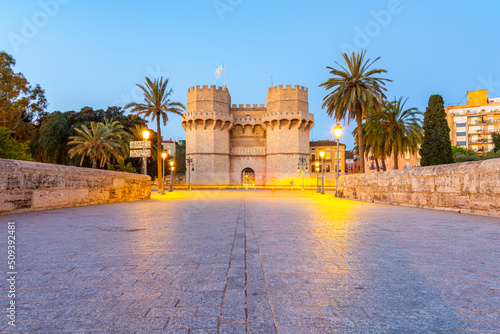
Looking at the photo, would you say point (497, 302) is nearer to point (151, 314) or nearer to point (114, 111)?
point (151, 314)

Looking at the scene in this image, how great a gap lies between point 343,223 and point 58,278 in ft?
16.1

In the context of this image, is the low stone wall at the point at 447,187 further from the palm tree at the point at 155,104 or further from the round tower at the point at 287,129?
the round tower at the point at 287,129

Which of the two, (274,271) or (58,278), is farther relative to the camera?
(274,271)

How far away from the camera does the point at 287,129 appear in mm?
44000

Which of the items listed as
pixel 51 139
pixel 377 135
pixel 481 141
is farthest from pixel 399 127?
pixel 481 141

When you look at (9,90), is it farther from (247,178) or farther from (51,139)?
(247,178)

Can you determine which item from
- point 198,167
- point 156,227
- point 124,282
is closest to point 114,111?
point 198,167

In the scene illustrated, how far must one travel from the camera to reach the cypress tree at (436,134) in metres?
23.9

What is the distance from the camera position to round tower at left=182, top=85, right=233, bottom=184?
43.9 metres

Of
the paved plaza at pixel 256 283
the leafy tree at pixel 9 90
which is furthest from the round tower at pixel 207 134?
the paved plaza at pixel 256 283

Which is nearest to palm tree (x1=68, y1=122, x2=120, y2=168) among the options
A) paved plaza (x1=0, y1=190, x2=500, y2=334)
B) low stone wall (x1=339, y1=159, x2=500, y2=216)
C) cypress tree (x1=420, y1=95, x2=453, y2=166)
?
low stone wall (x1=339, y1=159, x2=500, y2=216)

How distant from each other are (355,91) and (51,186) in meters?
19.8

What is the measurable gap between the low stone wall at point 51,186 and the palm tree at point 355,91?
16.5 metres

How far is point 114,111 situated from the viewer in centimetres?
4519
